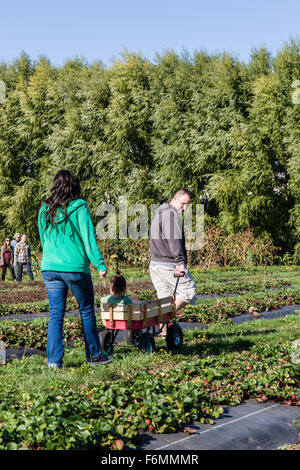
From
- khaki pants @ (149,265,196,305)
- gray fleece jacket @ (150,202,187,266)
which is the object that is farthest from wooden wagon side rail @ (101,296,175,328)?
gray fleece jacket @ (150,202,187,266)

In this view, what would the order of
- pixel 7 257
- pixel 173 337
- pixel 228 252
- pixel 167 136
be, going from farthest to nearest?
pixel 167 136 → pixel 228 252 → pixel 7 257 → pixel 173 337

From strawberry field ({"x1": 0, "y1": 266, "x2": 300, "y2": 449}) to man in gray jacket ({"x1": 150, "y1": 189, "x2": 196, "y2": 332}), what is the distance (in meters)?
0.73

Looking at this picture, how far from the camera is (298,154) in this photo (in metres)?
20.2

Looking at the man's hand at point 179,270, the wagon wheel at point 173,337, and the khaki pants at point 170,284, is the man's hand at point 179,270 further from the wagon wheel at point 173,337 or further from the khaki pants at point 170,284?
the wagon wheel at point 173,337

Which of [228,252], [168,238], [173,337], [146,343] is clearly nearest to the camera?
[146,343]

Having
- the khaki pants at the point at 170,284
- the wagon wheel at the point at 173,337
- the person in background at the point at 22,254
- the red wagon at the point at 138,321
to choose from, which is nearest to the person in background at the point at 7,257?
the person in background at the point at 22,254

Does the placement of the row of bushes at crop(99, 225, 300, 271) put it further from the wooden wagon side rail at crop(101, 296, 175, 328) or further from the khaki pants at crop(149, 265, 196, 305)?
the wooden wagon side rail at crop(101, 296, 175, 328)

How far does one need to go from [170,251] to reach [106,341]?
4.42ft

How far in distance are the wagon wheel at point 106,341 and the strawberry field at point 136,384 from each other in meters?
0.14

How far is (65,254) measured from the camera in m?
5.26

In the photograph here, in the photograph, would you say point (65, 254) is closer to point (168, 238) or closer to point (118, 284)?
point (118, 284)

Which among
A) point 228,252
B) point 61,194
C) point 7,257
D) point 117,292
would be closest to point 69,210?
point 61,194

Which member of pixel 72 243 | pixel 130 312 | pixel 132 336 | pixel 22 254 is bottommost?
pixel 132 336

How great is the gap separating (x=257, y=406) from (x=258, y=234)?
17.8 m
